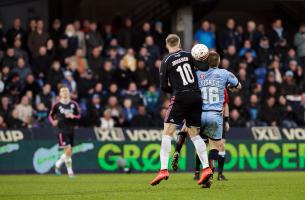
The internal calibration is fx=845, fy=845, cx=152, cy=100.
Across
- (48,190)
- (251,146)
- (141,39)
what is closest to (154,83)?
(141,39)

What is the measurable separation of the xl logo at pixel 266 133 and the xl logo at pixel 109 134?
402 cm

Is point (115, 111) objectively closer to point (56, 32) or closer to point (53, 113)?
point (56, 32)

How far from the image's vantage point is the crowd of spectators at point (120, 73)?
2398cm

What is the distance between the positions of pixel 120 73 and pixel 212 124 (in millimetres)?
10474

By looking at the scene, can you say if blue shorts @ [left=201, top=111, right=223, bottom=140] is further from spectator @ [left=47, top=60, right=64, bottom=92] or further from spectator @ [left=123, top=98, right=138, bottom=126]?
spectator @ [left=47, top=60, right=64, bottom=92]

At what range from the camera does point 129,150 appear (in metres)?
23.9

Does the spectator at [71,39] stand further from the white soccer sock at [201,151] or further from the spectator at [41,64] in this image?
the white soccer sock at [201,151]

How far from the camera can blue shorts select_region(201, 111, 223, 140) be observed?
15.3 m

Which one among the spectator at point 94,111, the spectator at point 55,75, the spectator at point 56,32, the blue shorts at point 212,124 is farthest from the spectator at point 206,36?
the blue shorts at point 212,124

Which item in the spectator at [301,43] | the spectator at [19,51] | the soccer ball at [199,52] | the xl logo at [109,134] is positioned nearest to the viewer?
the soccer ball at [199,52]

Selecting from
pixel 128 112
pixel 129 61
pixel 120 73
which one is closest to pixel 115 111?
pixel 128 112

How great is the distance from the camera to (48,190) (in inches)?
575

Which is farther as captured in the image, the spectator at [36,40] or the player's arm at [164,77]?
the spectator at [36,40]

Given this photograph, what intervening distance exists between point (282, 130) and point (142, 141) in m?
4.26
